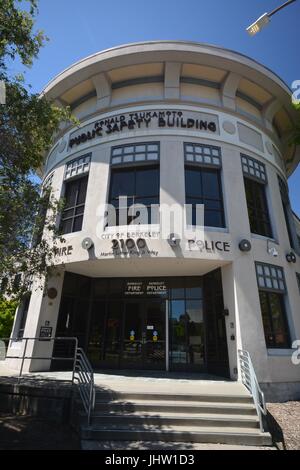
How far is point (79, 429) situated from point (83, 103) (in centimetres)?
1399

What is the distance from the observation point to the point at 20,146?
7.39 meters

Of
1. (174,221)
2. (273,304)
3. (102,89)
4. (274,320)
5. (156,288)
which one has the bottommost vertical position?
(274,320)

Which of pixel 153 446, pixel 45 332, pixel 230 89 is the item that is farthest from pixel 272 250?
pixel 45 332

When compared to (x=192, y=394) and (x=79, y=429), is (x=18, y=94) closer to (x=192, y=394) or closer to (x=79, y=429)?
(x=79, y=429)

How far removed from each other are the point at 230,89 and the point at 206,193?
536 cm

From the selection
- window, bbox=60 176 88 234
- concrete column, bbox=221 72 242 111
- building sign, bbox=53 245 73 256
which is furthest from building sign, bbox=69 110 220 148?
building sign, bbox=53 245 73 256

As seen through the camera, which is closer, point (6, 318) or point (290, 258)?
point (290, 258)

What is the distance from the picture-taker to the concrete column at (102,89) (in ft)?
45.1

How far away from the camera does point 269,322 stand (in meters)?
10.7

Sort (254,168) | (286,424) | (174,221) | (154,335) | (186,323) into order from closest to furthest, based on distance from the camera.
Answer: (286,424), (174,221), (186,323), (154,335), (254,168)

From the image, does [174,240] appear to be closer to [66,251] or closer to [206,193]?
[206,193]

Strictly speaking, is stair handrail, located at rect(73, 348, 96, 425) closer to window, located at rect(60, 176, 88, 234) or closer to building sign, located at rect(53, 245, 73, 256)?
building sign, located at rect(53, 245, 73, 256)

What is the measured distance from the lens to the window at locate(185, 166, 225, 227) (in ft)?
38.1

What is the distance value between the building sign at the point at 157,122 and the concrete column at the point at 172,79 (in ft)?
3.26
